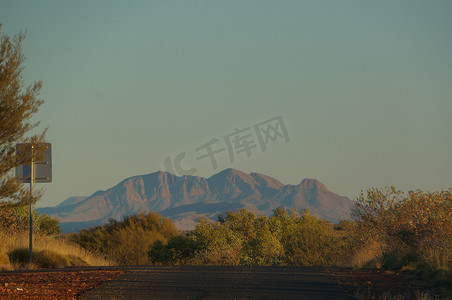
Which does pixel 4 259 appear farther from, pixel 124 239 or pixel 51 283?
pixel 124 239

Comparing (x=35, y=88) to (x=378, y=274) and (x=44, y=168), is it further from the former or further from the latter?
(x=378, y=274)

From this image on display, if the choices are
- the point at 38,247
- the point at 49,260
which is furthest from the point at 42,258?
the point at 38,247

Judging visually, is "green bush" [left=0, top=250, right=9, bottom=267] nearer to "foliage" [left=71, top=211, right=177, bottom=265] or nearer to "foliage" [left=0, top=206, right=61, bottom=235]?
"foliage" [left=0, top=206, right=61, bottom=235]

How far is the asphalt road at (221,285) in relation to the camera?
471 inches

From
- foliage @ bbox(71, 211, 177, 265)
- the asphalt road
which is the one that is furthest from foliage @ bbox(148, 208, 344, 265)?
the asphalt road

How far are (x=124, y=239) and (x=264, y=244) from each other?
440 inches

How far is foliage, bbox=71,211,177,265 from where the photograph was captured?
4269 centimetres

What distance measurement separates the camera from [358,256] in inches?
860

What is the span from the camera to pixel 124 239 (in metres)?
43.9

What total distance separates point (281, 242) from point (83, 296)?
31669 millimetres

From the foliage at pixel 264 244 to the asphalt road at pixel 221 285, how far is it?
17.3 metres

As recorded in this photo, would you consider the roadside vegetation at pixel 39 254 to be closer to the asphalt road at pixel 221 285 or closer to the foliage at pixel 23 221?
the asphalt road at pixel 221 285

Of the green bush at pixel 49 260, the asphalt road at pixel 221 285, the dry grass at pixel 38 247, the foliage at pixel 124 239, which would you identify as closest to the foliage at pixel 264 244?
the foliage at pixel 124 239

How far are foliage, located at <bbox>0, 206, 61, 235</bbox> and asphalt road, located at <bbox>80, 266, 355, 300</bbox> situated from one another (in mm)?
17989
